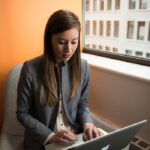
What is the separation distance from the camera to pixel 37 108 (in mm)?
1035

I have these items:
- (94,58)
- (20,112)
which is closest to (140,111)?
(94,58)

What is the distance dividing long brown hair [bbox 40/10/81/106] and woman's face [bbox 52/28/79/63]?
0.02 m

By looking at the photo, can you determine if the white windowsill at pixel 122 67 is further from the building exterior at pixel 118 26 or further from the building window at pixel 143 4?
the building window at pixel 143 4

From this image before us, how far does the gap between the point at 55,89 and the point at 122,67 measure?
2.02ft

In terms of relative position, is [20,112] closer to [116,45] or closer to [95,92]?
[95,92]

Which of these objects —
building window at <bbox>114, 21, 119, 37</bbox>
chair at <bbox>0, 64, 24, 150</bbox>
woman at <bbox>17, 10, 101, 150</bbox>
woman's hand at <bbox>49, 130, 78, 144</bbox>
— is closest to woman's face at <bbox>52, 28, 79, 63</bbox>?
woman at <bbox>17, 10, 101, 150</bbox>

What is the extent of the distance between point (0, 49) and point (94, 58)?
2.44 feet

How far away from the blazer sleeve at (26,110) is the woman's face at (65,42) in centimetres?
17

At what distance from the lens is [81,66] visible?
3.66ft

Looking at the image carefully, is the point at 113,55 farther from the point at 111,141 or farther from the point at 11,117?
the point at 111,141

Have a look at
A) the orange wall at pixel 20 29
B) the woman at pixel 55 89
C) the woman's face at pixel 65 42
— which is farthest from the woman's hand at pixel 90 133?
the orange wall at pixel 20 29

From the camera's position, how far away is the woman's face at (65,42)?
3.03ft

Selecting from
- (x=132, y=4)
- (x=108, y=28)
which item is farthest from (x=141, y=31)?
(x=108, y=28)

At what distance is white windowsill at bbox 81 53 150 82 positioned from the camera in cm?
131
